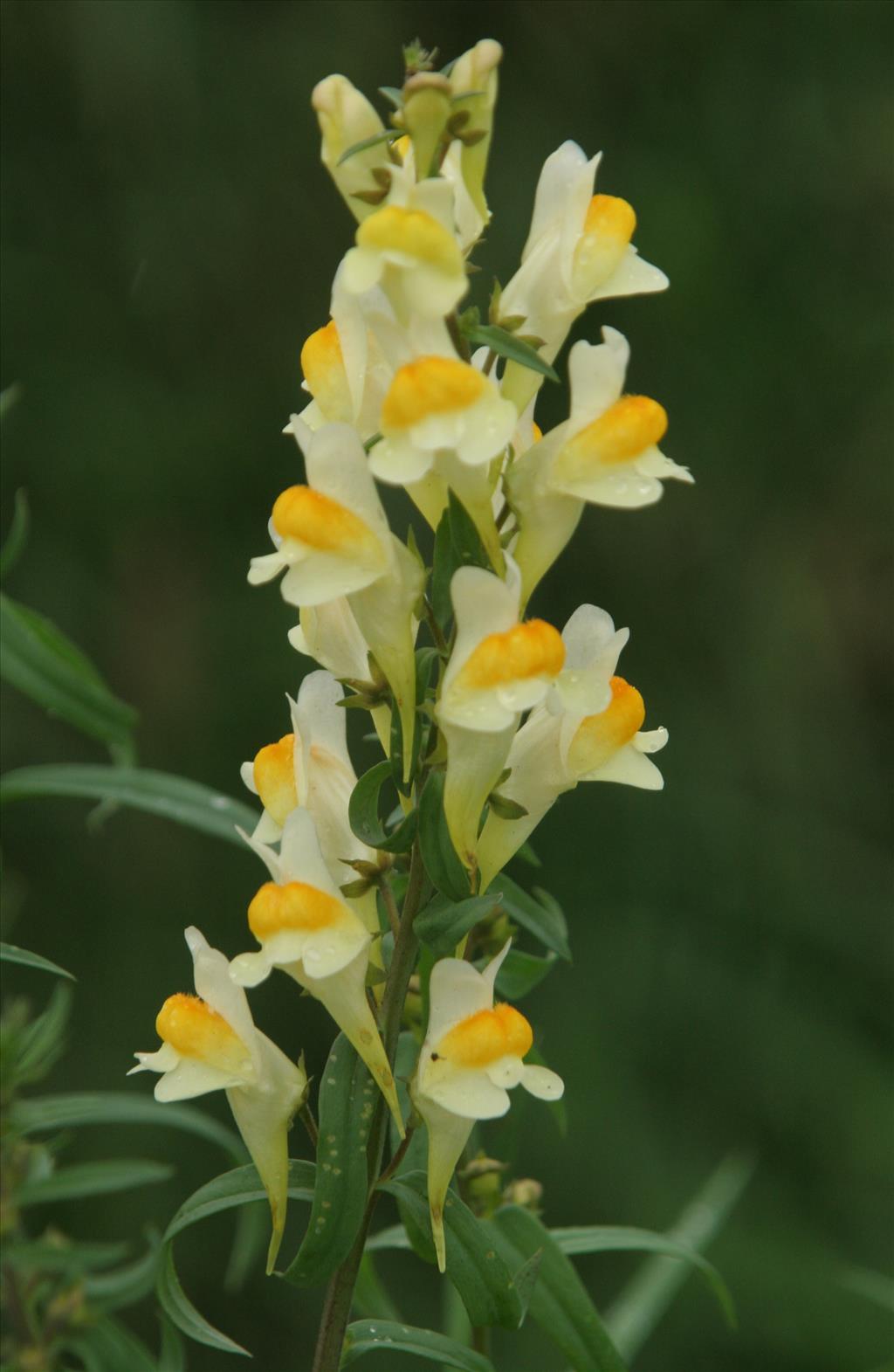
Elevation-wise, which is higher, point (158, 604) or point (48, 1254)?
point (48, 1254)

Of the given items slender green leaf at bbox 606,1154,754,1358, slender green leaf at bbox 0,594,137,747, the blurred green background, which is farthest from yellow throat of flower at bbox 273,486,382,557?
the blurred green background

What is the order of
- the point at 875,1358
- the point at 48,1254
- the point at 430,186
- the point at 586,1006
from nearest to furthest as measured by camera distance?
the point at 430,186 < the point at 48,1254 < the point at 875,1358 < the point at 586,1006

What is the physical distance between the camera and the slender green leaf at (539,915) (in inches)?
44.1

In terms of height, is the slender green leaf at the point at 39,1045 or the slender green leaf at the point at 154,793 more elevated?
the slender green leaf at the point at 154,793

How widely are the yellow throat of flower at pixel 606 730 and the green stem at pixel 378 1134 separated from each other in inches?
5.0

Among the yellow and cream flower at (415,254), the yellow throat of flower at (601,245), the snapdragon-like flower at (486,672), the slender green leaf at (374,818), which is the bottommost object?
the slender green leaf at (374,818)

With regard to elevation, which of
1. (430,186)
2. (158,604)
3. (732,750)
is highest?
(430,186)

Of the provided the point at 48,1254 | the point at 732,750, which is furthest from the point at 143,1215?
the point at 48,1254

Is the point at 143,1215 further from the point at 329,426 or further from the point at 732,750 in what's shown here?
the point at 329,426

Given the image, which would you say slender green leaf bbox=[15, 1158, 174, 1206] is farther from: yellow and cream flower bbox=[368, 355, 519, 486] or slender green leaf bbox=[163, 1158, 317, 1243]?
yellow and cream flower bbox=[368, 355, 519, 486]

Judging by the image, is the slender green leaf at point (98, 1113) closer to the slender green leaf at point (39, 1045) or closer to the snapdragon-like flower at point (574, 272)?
the slender green leaf at point (39, 1045)

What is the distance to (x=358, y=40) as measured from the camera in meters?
2.93

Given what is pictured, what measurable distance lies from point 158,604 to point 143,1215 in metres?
1.13

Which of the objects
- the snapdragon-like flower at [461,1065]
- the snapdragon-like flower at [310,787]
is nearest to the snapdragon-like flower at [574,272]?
the snapdragon-like flower at [310,787]
